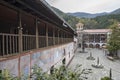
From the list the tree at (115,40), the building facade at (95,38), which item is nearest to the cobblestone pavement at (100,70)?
the tree at (115,40)

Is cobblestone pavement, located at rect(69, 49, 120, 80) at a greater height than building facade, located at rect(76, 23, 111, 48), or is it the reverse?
building facade, located at rect(76, 23, 111, 48)

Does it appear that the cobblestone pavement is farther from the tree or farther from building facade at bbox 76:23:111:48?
building facade at bbox 76:23:111:48

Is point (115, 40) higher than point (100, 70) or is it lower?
higher

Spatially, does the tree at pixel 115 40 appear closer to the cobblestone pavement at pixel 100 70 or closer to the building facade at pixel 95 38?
the cobblestone pavement at pixel 100 70

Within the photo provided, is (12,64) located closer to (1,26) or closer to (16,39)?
(16,39)

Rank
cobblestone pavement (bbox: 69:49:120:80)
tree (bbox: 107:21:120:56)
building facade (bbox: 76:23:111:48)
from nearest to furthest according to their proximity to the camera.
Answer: cobblestone pavement (bbox: 69:49:120:80) < tree (bbox: 107:21:120:56) < building facade (bbox: 76:23:111:48)

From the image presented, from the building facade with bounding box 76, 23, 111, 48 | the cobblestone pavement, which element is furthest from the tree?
the building facade with bounding box 76, 23, 111, 48

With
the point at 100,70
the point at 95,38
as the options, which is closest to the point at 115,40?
the point at 100,70

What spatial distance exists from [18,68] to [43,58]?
12.0 ft

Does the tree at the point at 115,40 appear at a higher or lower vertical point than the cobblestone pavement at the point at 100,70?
higher

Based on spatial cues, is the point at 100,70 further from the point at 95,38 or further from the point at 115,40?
the point at 95,38

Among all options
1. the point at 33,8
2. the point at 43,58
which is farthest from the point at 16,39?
the point at 43,58

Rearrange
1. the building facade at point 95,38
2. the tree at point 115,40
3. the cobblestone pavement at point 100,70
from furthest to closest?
the building facade at point 95,38 → the tree at point 115,40 → the cobblestone pavement at point 100,70

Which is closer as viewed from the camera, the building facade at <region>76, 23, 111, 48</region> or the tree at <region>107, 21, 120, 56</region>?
the tree at <region>107, 21, 120, 56</region>
